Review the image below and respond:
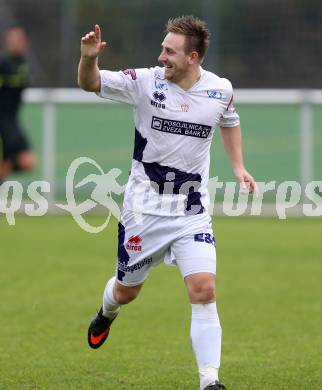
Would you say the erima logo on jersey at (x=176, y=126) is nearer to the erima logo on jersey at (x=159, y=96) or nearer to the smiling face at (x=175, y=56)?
the erima logo on jersey at (x=159, y=96)

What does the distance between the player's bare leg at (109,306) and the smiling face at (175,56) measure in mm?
1436

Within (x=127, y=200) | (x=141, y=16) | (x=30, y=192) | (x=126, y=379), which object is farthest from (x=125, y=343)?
(x=141, y=16)

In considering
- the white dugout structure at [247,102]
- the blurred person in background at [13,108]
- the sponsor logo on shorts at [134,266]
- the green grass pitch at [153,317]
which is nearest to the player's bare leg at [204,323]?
the sponsor logo on shorts at [134,266]

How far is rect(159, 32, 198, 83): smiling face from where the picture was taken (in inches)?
272

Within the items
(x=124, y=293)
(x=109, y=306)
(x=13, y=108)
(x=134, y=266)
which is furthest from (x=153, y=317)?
(x=13, y=108)

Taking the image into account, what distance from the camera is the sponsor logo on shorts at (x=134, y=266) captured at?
7.14m

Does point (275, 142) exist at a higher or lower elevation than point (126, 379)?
higher

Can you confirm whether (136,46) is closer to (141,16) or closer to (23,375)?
(141,16)

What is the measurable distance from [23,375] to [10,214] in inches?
413

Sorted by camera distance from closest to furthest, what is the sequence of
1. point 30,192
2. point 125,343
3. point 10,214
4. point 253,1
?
point 125,343 → point 10,214 → point 30,192 → point 253,1

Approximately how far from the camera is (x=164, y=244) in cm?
700

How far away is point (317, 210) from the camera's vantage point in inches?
711

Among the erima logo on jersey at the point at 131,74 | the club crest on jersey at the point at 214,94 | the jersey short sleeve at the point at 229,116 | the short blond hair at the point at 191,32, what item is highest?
the short blond hair at the point at 191,32

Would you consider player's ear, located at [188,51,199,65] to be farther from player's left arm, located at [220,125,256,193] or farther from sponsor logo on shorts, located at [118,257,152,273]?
sponsor logo on shorts, located at [118,257,152,273]
